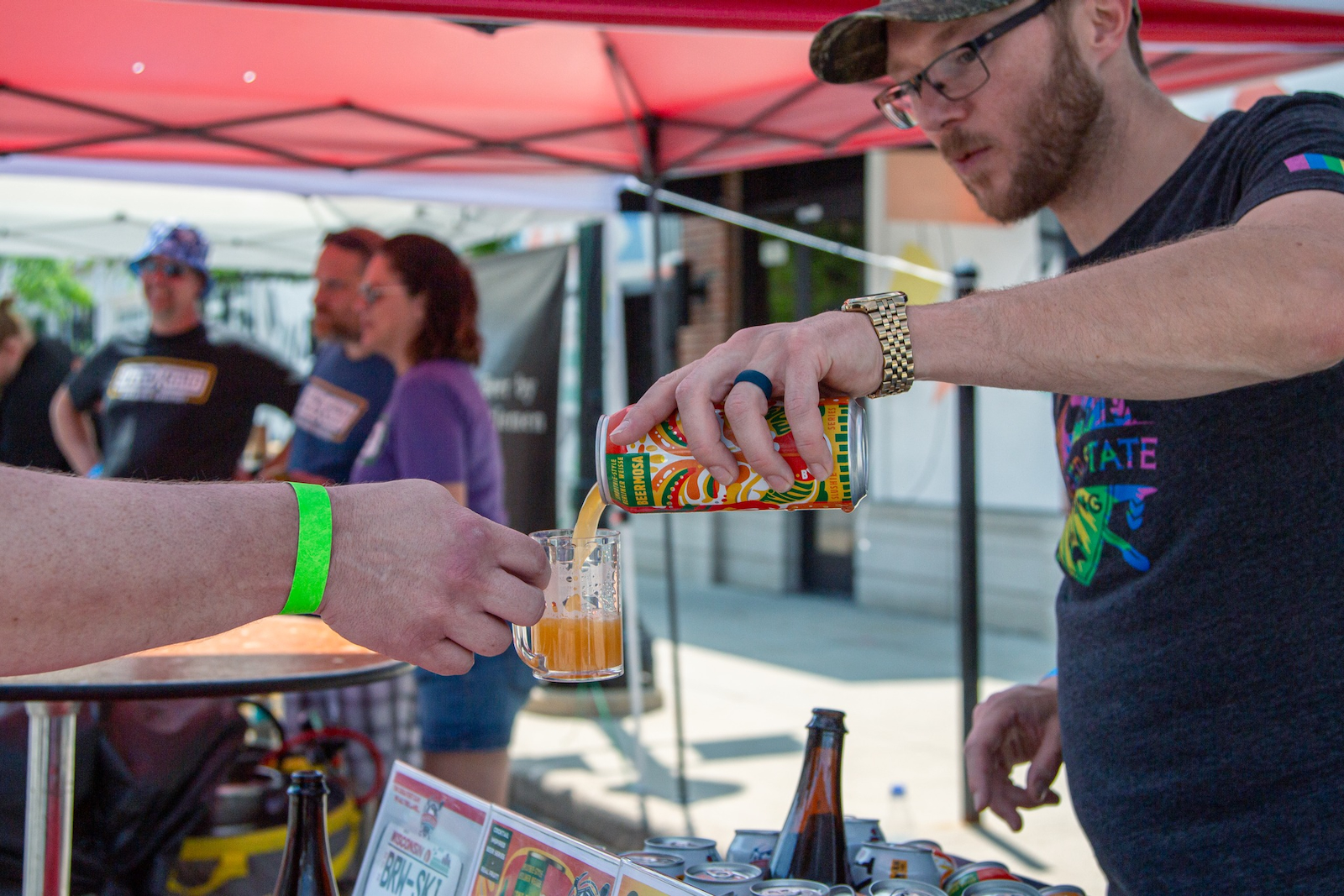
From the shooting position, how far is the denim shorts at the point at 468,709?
3064 millimetres

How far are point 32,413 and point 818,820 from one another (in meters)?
5.06

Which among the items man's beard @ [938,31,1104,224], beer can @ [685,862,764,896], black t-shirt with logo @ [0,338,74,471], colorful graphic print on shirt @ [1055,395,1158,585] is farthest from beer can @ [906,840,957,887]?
black t-shirt with logo @ [0,338,74,471]

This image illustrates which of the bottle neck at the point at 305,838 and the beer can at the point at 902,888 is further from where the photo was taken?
the bottle neck at the point at 305,838

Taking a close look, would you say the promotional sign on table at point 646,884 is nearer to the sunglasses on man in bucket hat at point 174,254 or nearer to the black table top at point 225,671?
the black table top at point 225,671

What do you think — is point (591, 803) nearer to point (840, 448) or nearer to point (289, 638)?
point (289, 638)

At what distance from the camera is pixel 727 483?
1.00 metres

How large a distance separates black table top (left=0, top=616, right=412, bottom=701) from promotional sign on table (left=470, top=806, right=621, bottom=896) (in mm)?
666

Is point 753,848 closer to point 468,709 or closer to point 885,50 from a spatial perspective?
point 885,50

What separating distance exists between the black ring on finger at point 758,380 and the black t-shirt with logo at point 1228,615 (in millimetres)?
598

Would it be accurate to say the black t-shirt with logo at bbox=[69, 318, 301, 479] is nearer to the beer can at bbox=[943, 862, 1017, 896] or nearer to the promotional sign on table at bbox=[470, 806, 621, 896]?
the promotional sign on table at bbox=[470, 806, 621, 896]

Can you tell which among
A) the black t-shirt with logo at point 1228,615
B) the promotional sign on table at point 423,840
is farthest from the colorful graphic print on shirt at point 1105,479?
the promotional sign on table at point 423,840

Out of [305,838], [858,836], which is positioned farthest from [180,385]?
[858,836]

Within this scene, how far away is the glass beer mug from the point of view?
1.18 metres

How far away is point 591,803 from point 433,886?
3.23 meters
